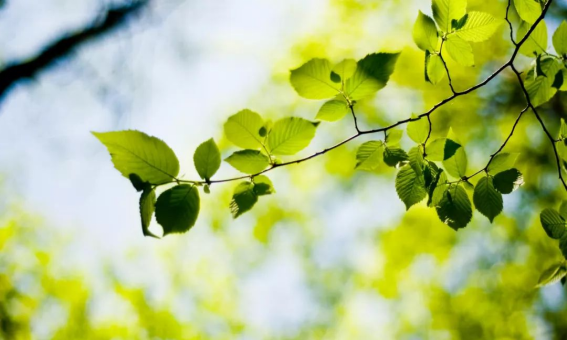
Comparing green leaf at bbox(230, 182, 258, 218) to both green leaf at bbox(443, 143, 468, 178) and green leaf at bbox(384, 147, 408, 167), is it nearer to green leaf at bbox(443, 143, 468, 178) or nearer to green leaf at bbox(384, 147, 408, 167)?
green leaf at bbox(384, 147, 408, 167)

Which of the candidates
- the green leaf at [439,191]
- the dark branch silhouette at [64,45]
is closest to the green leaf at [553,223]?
the green leaf at [439,191]

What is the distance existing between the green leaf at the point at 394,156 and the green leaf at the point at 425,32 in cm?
21

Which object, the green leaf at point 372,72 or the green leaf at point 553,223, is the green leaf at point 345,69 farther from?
the green leaf at point 553,223

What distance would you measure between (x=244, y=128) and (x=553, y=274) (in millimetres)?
851

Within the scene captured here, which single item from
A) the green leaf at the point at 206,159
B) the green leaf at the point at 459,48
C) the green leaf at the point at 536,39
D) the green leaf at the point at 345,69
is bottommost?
the green leaf at the point at 206,159

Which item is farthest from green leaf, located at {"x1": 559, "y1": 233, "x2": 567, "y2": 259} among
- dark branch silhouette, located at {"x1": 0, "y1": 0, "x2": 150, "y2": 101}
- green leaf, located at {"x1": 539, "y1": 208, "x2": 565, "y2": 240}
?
dark branch silhouette, located at {"x1": 0, "y1": 0, "x2": 150, "y2": 101}

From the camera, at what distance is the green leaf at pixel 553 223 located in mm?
798

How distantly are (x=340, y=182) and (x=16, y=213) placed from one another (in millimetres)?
4893

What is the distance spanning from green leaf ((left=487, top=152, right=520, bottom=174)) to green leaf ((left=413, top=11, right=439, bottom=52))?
0.30 m

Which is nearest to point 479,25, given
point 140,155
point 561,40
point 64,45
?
Answer: point 561,40

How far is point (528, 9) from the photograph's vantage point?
28.5 inches

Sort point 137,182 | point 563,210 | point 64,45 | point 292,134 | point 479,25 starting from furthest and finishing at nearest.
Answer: point 64,45 → point 563,210 → point 479,25 → point 292,134 → point 137,182

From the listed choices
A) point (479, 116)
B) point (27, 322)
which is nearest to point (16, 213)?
point (27, 322)

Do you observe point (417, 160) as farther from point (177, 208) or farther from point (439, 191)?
point (177, 208)
